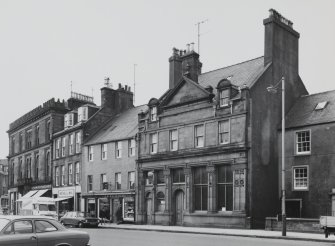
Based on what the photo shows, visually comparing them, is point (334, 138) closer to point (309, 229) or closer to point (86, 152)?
point (309, 229)

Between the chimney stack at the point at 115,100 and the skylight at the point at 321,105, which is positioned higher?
the chimney stack at the point at 115,100

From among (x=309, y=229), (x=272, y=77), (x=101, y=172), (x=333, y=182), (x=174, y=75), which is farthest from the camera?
(x=101, y=172)

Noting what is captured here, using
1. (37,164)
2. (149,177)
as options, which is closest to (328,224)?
(149,177)

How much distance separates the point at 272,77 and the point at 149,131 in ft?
37.2

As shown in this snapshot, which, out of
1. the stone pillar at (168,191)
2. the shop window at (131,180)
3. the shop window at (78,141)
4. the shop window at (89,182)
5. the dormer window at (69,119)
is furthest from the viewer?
the dormer window at (69,119)

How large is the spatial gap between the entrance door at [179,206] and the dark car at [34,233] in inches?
941

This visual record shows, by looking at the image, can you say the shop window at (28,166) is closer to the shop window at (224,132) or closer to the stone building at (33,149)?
the stone building at (33,149)

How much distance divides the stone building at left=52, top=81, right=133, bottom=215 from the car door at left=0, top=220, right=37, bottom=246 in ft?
120

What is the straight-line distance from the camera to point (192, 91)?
121 ft

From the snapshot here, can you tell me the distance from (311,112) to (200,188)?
9642 mm

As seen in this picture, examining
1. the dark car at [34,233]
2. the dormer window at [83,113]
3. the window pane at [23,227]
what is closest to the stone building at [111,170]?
the dormer window at [83,113]

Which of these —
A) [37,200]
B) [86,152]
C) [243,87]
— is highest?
[243,87]

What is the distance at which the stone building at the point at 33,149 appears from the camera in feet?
188

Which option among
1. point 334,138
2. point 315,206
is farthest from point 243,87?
point 315,206
